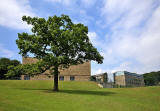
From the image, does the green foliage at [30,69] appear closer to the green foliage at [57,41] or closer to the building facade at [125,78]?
the green foliage at [57,41]

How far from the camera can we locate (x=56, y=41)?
86.5ft

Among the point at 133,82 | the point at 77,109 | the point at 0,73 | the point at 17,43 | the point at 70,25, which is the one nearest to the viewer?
the point at 77,109

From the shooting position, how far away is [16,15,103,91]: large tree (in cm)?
2494

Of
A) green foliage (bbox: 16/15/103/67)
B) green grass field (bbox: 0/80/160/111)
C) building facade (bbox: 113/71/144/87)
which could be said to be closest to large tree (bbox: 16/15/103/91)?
green foliage (bbox: 16/15/103/67)

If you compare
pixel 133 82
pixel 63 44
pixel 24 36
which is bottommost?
pixel 133 82

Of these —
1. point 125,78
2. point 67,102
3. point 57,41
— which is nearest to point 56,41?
point 57,41

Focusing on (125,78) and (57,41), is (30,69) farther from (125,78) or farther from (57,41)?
(125,78)

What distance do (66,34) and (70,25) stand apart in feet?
16.2

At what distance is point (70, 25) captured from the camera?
28.7 m

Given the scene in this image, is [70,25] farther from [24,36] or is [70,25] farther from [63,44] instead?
[24,36]

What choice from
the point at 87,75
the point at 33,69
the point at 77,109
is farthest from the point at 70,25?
the point at 87,75

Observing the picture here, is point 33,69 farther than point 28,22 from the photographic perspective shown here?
No

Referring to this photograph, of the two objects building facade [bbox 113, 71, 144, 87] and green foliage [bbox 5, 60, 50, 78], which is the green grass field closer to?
green foliage [bbox 5, 60, 50, 78]

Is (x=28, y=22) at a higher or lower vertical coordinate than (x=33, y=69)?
higher
